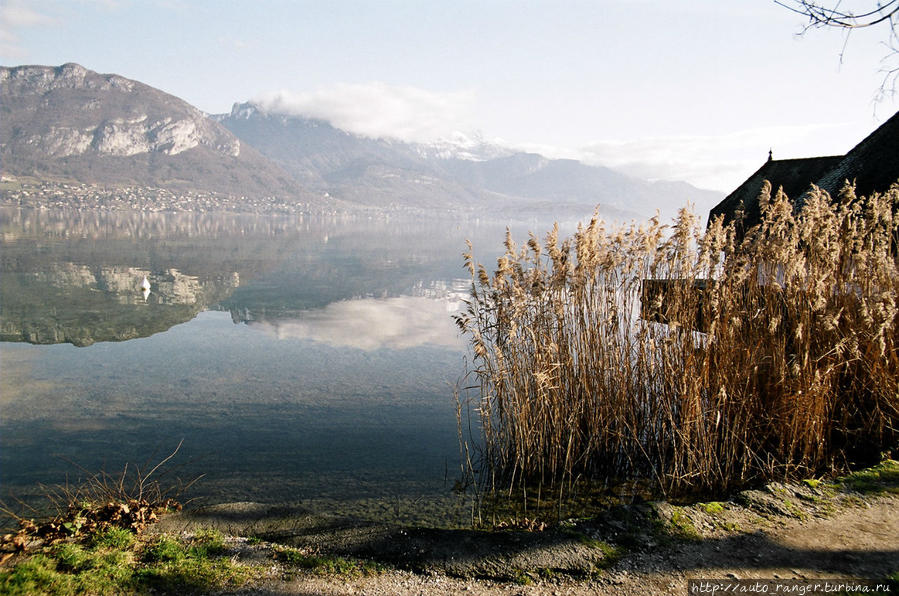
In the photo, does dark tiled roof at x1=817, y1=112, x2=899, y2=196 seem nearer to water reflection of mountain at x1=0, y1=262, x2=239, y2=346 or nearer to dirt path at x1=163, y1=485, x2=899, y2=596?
dirt path at x1=163, y1=485, x2=899, y2=596

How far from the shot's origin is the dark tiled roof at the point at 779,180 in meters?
19.3

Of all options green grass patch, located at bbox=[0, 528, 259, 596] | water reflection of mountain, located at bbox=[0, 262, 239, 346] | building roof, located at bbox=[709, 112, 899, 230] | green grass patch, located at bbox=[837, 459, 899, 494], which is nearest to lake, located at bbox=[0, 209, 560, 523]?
water reflection of mountain, located at bbox=[0, 262, 239, 346]

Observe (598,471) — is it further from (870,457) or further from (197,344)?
(197,344)

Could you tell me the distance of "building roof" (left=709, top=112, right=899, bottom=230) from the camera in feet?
51.3

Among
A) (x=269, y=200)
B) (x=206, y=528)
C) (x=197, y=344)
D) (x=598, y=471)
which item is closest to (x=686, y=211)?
(x=598, y=471)

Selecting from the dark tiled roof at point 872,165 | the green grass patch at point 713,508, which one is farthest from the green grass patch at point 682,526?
the dark tiled roof at point 872,165

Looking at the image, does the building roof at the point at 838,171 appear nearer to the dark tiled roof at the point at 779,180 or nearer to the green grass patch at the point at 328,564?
the dark tiled roof at the point at 779,180

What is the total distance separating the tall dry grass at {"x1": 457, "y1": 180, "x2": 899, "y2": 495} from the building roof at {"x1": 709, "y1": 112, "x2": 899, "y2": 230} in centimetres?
762

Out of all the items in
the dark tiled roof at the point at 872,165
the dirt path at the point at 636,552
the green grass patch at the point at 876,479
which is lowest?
the dirt path at the point at 636,552

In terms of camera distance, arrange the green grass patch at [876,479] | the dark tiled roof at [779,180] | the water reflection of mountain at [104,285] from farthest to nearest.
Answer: the dark tiled roof at [779,180], the water reflection of mountain at [104,285], the green grass patch at [876,479]

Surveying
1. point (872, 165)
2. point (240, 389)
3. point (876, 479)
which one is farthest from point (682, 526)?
point (872, 165)

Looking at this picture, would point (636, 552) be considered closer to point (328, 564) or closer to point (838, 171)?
point (328, 564)

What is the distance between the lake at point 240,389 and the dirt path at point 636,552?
197 centimetres

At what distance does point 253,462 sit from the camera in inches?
315
